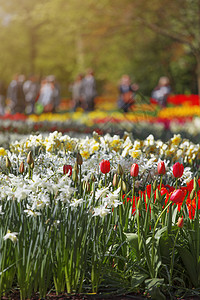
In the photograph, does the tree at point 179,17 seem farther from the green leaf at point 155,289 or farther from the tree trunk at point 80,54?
the green leaf at point 155,289

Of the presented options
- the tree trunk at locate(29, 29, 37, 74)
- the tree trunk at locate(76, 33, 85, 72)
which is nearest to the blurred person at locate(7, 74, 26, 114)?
the tree trunk at locate(76, 33, 85, 72)

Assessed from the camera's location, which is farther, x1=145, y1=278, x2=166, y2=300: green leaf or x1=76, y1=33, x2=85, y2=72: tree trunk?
x1=76, y1=33, x2=85, y2=72: tree trunk

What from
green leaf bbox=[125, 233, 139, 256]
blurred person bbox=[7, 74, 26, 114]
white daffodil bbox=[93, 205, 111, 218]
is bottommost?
green leaf bbox=[125, 233, 139, 256]

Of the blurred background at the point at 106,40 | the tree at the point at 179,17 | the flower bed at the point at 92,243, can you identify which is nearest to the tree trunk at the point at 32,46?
the blurred background at the point at 106,40

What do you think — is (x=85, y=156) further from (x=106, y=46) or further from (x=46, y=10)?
(x=106, y=46)

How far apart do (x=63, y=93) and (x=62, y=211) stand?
4060 cm

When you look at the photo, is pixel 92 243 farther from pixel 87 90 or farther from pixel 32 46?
pixel 32 46

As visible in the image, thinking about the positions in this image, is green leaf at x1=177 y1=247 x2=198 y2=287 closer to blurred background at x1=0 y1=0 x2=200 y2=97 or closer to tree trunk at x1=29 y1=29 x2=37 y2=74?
blurred background at x1=0 y1=0 x2=200 y2=97

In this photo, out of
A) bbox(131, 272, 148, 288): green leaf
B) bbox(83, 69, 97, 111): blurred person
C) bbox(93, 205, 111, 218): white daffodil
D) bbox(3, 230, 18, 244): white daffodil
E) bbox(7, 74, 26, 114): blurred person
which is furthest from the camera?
bbox(83, 69, 97, 111): blurred person

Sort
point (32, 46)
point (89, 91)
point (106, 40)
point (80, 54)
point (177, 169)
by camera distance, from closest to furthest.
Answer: point (177, 169) < point (89, 91) < point (106, 40) < point (80, 54) < point (32, 46)

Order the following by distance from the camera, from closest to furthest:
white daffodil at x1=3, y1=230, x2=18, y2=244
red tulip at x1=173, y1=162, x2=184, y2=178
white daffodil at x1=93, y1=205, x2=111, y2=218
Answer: white daffodil at x1=3, y1=230, x2=18, y2=244 → white daffodil at x1=93, y1=205, x2=111, y2=218 → red tulip at x1=173, y1=162, x2=184, y2=178

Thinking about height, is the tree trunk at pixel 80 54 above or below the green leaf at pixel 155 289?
above

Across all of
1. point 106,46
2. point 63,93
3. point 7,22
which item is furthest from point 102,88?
point 106,46

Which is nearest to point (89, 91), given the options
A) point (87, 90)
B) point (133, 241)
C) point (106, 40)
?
point (87, 90)
